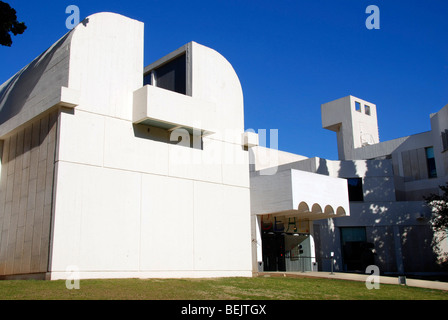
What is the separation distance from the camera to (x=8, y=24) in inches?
560

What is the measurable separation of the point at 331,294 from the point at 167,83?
14518 millimetres

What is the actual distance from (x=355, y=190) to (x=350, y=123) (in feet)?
42.0

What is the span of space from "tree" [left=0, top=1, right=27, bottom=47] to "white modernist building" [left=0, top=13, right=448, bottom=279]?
15.4ft

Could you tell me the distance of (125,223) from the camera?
20.3 meters

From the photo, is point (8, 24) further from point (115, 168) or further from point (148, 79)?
point (148, 79)

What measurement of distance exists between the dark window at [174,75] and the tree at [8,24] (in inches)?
427

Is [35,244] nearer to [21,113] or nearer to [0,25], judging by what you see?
[21,113]

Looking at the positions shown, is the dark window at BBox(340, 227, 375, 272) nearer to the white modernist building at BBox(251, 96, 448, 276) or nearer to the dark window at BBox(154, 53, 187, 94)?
the white modernist building at BBox(251, 96, 448, 276)

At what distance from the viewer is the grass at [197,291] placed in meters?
14.0

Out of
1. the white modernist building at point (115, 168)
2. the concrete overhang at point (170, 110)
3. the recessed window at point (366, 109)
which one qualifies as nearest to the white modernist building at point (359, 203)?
the recessed window at point (366, 109)

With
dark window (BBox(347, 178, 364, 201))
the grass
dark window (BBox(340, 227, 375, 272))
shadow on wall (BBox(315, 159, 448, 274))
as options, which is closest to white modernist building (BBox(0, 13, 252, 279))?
the grass

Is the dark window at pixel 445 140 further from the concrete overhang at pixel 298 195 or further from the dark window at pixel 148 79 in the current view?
the dark window at pixel 148 79

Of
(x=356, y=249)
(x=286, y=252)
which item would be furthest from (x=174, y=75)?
(x=356, y=249)
